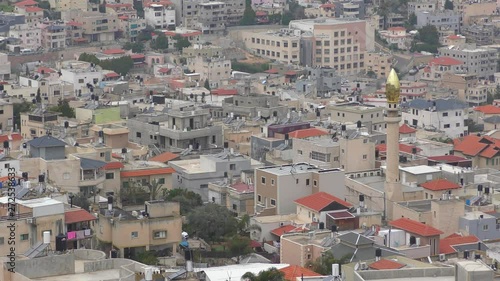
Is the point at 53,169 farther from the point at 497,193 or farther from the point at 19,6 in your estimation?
the point at 19,6

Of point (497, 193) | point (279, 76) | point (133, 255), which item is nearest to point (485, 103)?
point (279, 76)

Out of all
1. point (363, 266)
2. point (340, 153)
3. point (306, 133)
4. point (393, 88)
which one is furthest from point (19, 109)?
point (363, 266)

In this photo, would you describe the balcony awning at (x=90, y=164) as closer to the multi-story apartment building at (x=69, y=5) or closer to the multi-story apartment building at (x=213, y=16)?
the multi-story apartment building at (x=213, y=16)

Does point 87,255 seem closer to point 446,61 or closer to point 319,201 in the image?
point 319,201

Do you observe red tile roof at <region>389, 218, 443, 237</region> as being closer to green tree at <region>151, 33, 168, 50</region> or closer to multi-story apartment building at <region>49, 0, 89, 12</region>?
green tree at <region>151, 33, 168, 50</region>

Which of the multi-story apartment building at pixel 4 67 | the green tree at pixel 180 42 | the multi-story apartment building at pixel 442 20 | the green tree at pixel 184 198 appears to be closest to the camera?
the green tree at pixel 184 198

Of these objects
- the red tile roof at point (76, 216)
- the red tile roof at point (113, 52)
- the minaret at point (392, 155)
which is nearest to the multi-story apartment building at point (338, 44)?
the red tile roof at point (113, 52)
